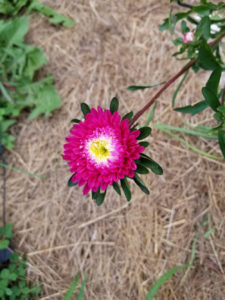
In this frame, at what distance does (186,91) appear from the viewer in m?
1.91

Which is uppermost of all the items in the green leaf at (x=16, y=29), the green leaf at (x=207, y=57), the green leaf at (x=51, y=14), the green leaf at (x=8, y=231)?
the green leaf at (x=51, y=14)

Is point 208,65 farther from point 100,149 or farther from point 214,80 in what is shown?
point 100,149

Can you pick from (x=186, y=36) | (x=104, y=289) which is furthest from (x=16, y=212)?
(x=186, y=36)

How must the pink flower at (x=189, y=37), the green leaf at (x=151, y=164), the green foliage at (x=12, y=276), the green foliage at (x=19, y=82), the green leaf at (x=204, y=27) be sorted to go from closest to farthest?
1. the green leaf at (x=151, y=164)
2. the green leaf at (x=204, y=27)
3. the pink flower at (x=189, y=37)
4. the green foliage at (x=12, y=276)
5. the green foliage at (x=19, y=82)

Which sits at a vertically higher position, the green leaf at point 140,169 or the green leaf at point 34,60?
the green leaf at point 34,60

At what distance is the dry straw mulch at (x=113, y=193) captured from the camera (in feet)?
5.82

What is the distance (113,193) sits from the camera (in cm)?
192

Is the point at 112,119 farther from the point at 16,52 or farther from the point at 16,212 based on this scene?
the point at 16,52

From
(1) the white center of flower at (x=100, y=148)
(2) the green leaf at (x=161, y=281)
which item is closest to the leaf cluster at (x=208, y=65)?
(1) the white center of flower at (x=100, y=148)

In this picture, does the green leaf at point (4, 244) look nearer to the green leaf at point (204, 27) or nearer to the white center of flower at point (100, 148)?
the white center of flower at point (100, 148)

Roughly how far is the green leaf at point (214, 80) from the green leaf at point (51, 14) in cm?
144

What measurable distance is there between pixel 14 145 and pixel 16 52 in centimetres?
68

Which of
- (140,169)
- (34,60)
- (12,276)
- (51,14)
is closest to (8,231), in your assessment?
(12,276)

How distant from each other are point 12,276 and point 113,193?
2.64 ft
